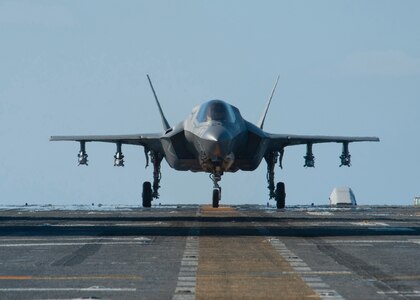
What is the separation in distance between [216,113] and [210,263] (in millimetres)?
23365

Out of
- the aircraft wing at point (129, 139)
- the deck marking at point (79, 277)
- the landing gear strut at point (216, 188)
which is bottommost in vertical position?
the deck marking at point (79, 277)

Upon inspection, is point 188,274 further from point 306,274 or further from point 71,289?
point 71,289

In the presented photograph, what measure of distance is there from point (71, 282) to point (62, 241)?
34.2 feet

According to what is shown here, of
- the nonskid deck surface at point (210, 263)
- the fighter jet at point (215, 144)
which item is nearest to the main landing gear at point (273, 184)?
the fighter jet at point (215, 144)

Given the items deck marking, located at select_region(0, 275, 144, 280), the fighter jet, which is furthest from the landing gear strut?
deck marking, located at select_region(0, 275, 144, 280)

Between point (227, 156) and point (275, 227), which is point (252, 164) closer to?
point (227, 156)

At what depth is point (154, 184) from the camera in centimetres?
5312

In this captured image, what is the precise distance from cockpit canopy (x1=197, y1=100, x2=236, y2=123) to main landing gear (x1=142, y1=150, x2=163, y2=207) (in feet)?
26.1

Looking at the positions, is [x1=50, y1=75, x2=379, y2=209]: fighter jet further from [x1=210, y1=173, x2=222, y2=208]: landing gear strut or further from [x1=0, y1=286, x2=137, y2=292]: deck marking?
[x1=0, y1=286, x2=137, y2=292]: deck marking

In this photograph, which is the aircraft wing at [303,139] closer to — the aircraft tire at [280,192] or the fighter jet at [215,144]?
the fighter jet at [215,144]

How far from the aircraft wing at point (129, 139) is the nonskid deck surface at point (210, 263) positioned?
1694 cm

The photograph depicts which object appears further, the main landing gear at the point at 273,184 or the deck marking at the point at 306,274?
the main landing gear at the point at 273,184

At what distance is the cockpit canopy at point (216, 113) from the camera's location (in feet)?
144

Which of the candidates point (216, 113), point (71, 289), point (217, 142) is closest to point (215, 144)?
point (217, 142)
